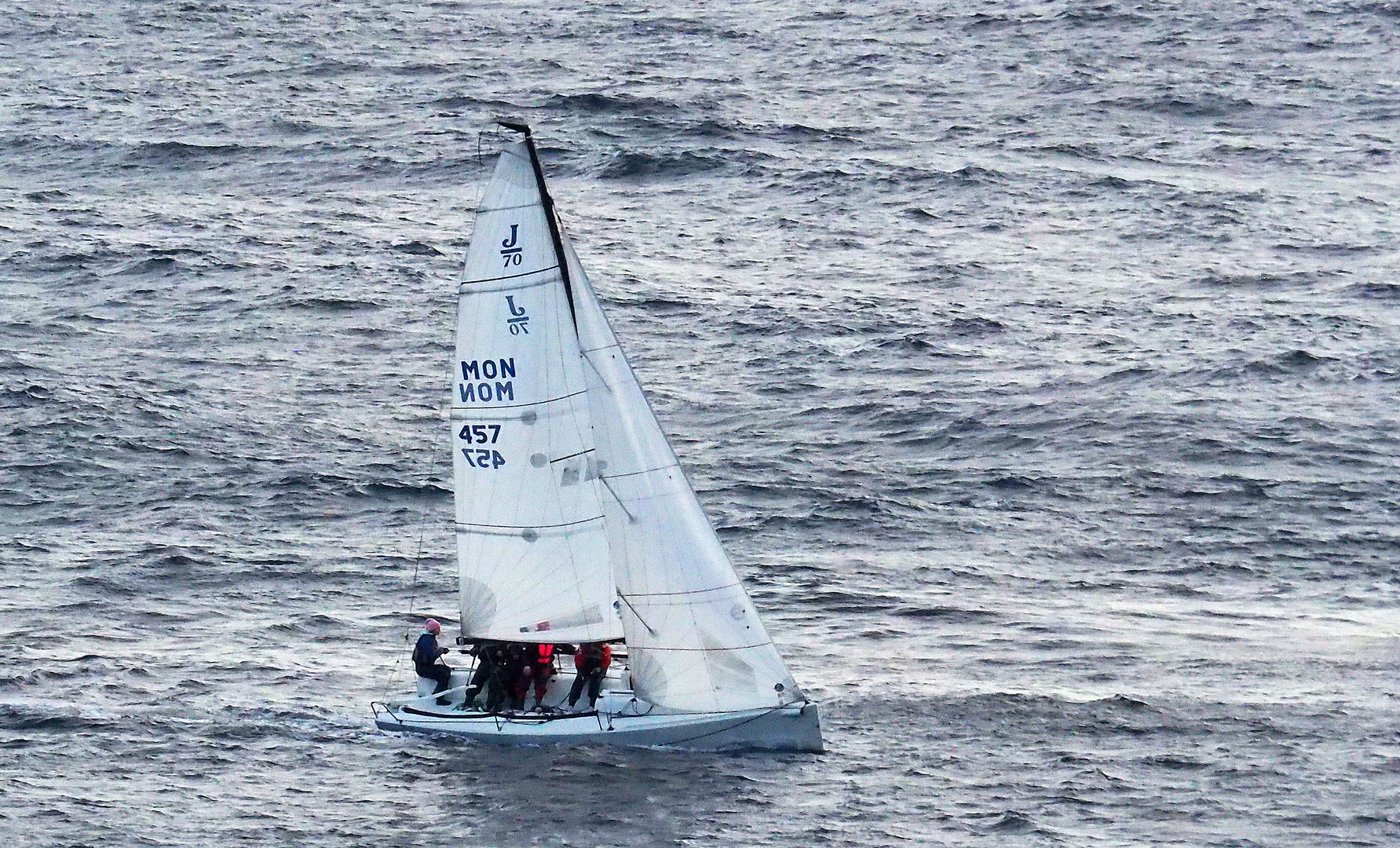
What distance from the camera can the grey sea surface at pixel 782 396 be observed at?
131ft

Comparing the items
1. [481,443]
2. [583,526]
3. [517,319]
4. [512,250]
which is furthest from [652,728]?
[512,250]

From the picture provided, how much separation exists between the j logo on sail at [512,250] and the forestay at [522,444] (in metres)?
0.02

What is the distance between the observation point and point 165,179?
263ft

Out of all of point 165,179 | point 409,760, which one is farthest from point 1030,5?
point 409,760

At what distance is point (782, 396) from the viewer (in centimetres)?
6162

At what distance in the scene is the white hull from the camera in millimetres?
39875

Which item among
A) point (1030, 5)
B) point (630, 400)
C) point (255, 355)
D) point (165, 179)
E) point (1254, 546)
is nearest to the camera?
point (630, 400)

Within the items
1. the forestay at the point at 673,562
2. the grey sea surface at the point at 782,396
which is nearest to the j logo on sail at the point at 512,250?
the forestay at the point at 673,562

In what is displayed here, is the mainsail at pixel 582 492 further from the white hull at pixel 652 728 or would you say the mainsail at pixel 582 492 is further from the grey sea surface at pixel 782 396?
the grey sea surface at pixel 782 396

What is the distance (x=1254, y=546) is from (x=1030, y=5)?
51.7 metres

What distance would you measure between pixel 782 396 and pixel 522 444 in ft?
73.1

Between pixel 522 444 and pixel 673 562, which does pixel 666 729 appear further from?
pixel 522 444

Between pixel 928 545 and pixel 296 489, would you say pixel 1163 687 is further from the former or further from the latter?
pixel 296 489

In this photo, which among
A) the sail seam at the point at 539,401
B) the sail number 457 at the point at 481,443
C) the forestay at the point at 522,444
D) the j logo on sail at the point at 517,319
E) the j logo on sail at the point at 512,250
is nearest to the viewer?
the j logo on sail at the point at 512,250
